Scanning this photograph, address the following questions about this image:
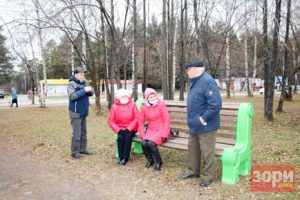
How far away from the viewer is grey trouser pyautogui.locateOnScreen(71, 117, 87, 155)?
6.36m

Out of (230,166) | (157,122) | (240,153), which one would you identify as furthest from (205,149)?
(157,122)

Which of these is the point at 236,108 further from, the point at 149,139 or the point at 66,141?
the point at 66,141

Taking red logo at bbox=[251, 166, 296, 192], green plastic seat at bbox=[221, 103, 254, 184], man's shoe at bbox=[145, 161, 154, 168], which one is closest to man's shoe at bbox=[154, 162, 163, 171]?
man's shoe at bbox=[145, 161, 154, 168]

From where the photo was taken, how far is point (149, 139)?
549 centimetres

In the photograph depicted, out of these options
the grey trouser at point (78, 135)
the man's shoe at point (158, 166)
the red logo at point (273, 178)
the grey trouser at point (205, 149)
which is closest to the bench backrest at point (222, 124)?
the grey trouser at point (205, 149)

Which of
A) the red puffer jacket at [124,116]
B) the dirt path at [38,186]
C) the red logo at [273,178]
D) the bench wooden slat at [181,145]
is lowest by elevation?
the dirt path at [38,186]

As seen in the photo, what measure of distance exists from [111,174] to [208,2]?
34.0ft

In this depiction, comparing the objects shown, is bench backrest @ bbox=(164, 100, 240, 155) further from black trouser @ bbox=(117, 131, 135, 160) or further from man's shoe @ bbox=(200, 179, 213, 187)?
black trouser @ bbox=(117, 131, 135, 160)

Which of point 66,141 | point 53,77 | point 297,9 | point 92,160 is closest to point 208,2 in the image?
point 297,9

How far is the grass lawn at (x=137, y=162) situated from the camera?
4.54 meters

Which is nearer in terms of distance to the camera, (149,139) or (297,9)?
(149,139)

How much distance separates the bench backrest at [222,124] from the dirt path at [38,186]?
1603 millimetres

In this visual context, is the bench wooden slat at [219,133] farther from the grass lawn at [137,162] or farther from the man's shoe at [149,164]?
the man's shoe at [149,164]

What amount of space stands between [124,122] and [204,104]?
1830 millimetres
